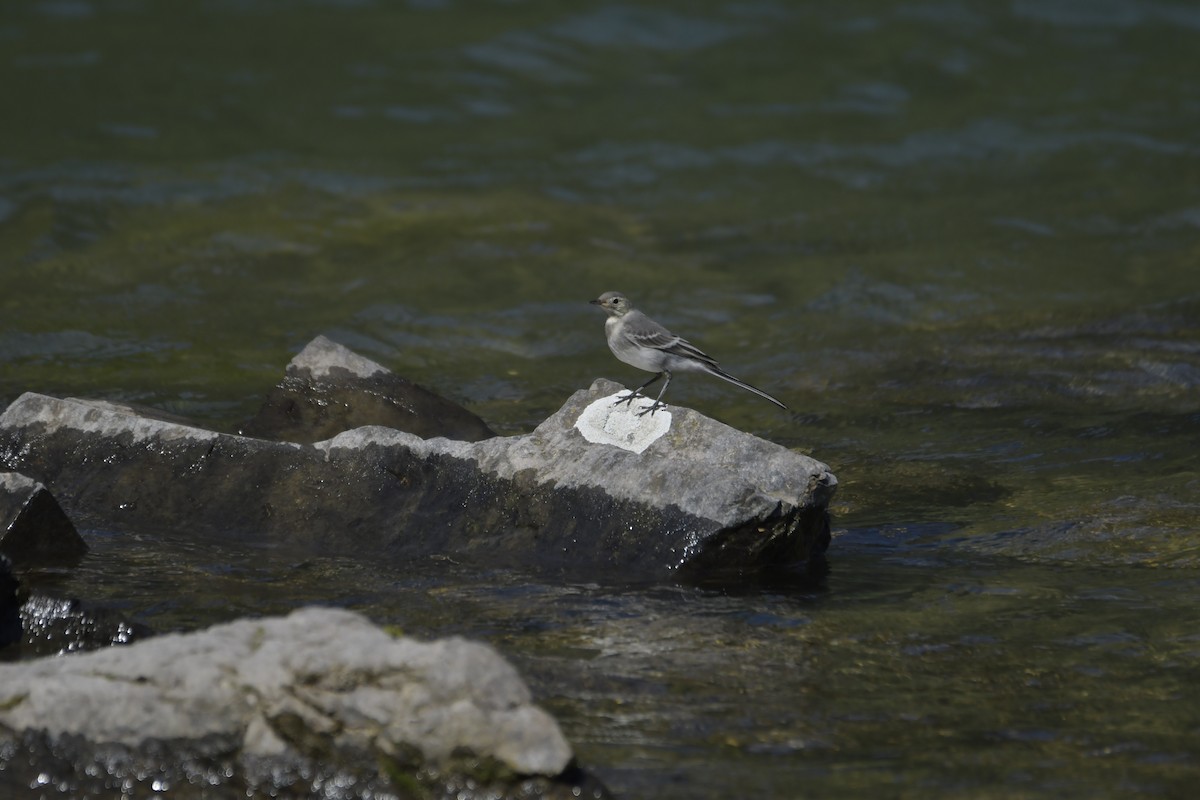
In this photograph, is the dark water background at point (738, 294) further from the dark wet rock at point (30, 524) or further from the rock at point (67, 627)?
the rock at point (67, 627)

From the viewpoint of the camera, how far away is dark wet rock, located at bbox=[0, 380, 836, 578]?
8195mm

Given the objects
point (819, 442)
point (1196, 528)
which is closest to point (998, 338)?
point (819, 442)

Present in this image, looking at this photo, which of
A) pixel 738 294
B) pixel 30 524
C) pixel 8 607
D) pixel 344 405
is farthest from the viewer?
pixel 738 294

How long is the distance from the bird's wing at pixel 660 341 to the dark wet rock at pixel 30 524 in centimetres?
356

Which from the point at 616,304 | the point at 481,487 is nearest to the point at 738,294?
the point at 616,304

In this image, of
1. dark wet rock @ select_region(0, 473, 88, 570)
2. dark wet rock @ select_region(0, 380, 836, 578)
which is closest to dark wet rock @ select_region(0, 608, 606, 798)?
dark wet rock @ select_region(0, 473, 88, 570)

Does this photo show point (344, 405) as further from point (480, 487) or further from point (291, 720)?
point (291, 720)

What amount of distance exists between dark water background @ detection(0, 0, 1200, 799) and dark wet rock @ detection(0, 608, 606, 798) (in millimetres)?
643

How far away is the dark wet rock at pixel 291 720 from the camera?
5.33 metres

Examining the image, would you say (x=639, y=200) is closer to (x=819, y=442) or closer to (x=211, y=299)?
(x=211, y=299)

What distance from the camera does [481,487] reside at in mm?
8617

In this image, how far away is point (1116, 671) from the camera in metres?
6.85

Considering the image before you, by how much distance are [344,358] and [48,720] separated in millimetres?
4811

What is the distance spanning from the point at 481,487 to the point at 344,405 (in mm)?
1734
